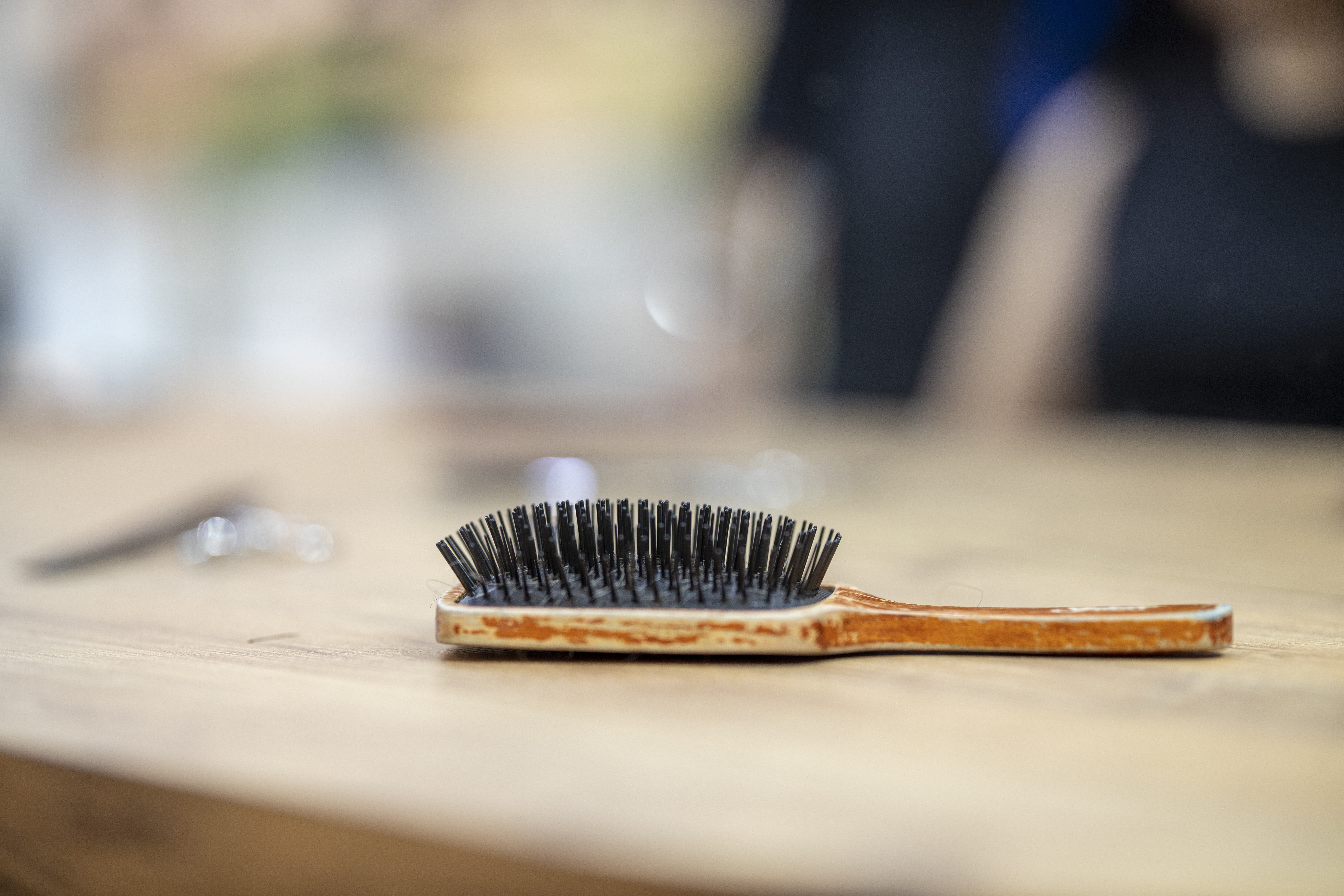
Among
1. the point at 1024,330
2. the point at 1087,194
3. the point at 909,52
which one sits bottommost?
the point at 1024,330

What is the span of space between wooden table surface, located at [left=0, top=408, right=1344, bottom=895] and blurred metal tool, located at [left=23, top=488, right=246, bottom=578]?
0.01 metres

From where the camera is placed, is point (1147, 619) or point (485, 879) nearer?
point (485, 879)

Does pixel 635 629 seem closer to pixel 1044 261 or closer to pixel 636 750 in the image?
pixel 636 750

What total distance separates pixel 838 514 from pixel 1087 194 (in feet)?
3.35

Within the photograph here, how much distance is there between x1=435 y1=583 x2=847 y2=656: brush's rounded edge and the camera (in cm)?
30

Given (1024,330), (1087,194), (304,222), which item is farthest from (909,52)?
(304,222)

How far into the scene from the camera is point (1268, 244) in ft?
3.60

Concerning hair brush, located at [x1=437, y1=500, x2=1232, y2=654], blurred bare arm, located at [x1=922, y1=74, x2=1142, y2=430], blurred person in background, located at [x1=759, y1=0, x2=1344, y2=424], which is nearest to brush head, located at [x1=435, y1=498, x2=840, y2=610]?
hair brush, located at [x1=437, y1=500, x2=1232, y2=654]

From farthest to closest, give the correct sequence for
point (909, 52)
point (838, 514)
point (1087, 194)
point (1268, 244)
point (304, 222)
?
point (304, 222) < point (909, 52) < point (1087, 194) < point (1268, 244) < point (838, 514)

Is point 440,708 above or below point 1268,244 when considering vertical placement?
below

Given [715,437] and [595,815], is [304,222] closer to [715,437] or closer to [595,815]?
[715,437]

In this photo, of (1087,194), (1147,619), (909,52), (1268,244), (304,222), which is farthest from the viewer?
(304,222)

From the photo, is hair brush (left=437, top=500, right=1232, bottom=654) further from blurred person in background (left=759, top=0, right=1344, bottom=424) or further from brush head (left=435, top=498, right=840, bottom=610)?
blurred person in background (left=759, top=0, right=1344, bottom=424)

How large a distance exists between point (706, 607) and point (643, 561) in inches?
1.3
